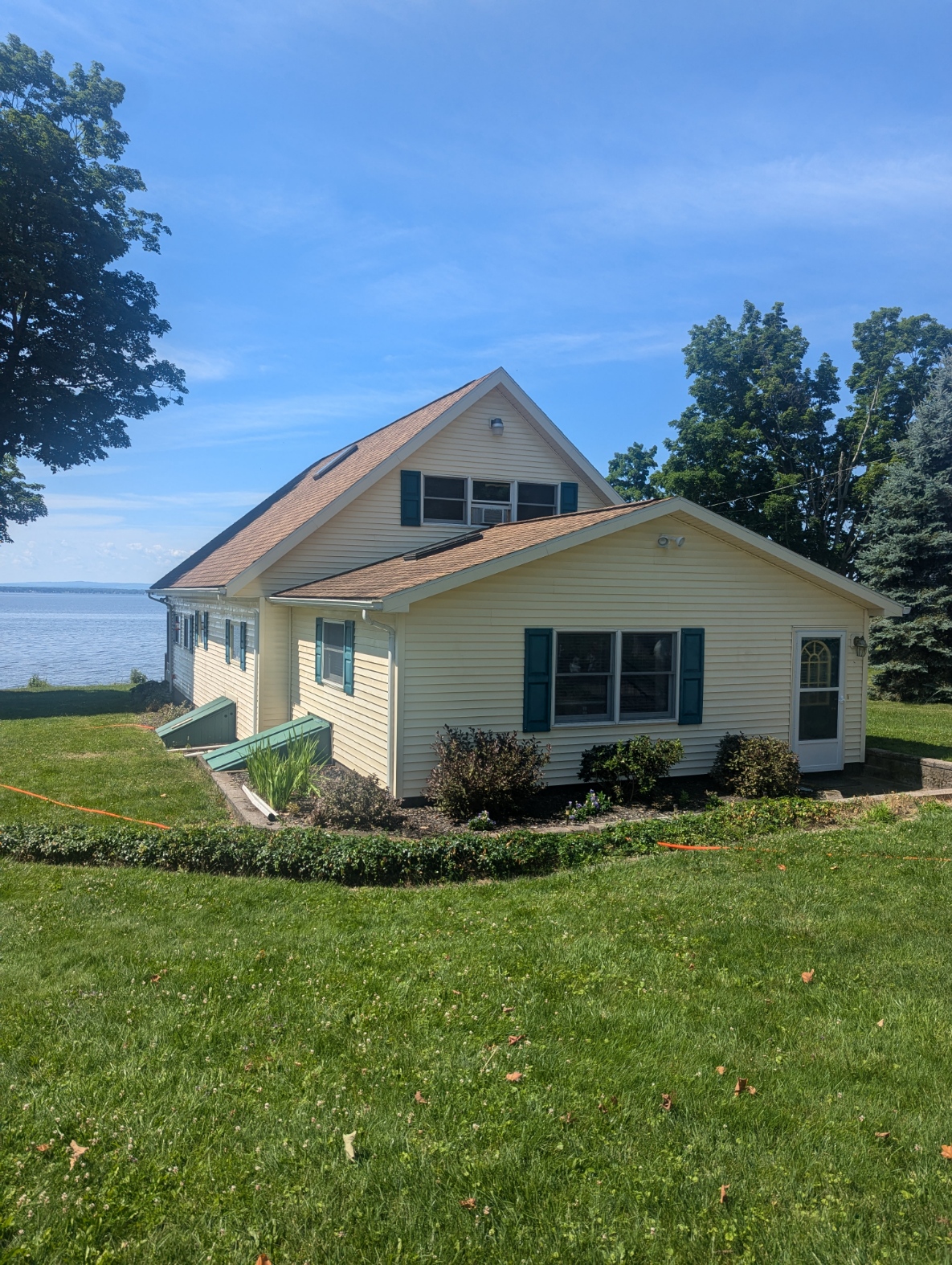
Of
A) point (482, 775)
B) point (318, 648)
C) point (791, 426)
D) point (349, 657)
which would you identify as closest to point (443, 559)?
point (349, 657)

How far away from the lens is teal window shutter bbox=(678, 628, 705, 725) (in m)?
11.8

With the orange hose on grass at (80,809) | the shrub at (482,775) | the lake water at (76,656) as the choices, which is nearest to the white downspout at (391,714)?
the shrub at (482,775)

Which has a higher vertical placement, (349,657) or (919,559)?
(919,559)

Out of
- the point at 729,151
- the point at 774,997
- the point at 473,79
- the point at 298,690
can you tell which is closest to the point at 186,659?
the point at 298,690

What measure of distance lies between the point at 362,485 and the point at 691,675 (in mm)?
6953

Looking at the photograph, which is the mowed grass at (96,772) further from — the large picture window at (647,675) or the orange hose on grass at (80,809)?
the large picture window at (647,675)

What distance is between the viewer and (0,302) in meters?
23.0

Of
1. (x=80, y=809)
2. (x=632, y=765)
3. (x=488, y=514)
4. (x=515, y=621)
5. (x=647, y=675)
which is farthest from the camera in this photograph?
(x=488, y=514)

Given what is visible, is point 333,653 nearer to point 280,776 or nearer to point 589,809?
point 280,776

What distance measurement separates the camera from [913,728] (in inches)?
717

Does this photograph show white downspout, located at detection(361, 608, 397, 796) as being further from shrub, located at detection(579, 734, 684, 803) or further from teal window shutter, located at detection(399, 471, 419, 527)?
teal window shutter, located at detection(399, 471, 419, 527)

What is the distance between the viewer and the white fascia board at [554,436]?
1627cm

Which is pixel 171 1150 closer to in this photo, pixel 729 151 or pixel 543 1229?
pixel 543 1229

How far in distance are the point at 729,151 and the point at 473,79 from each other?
361cm
